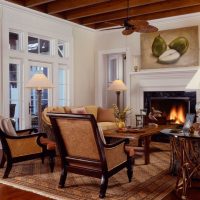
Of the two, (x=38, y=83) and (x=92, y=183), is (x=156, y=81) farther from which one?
(x=92, y=183)

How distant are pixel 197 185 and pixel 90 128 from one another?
1.61 metres

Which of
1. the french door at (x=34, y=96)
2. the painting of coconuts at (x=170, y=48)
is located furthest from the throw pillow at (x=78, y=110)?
the painting of coconuts at (x=170, y=48)

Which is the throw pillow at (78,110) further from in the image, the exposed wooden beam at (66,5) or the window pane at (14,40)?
the exposed wooden beam at (66,5)

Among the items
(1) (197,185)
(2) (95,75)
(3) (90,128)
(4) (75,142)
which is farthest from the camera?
(2) (95,75)

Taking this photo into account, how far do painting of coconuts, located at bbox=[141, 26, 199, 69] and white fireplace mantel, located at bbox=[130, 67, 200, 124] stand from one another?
161mm

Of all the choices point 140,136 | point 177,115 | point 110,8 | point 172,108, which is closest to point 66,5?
point 110,8

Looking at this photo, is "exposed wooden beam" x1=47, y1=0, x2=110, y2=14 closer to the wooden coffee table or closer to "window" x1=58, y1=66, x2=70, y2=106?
"window" x1=58, y1=66, x2=70, y2=106

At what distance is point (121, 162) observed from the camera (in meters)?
3.43

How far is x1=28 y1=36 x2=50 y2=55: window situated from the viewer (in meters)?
6.58

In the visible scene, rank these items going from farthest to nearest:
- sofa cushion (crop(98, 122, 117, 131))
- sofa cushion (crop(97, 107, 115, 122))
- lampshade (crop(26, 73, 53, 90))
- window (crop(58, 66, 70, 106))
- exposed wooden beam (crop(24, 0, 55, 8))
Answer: window (crop(58, 66, 70, 106))
sofa cushion (crop(97, 107, 115, 122))
sofa cushion (crop(98, 122, 117, 131))
exposed wooden beam (crop(24, 0, 55, 8))
lampshade (crop(26, 73, 53, 90))

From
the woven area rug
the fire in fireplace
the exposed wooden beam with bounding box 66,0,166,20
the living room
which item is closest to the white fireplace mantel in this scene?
the living room

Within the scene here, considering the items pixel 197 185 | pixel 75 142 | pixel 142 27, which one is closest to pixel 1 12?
pixel 142 27

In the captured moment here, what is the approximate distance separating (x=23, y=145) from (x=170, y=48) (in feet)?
14.5

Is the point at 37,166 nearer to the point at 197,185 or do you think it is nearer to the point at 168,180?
the point at 168,180
